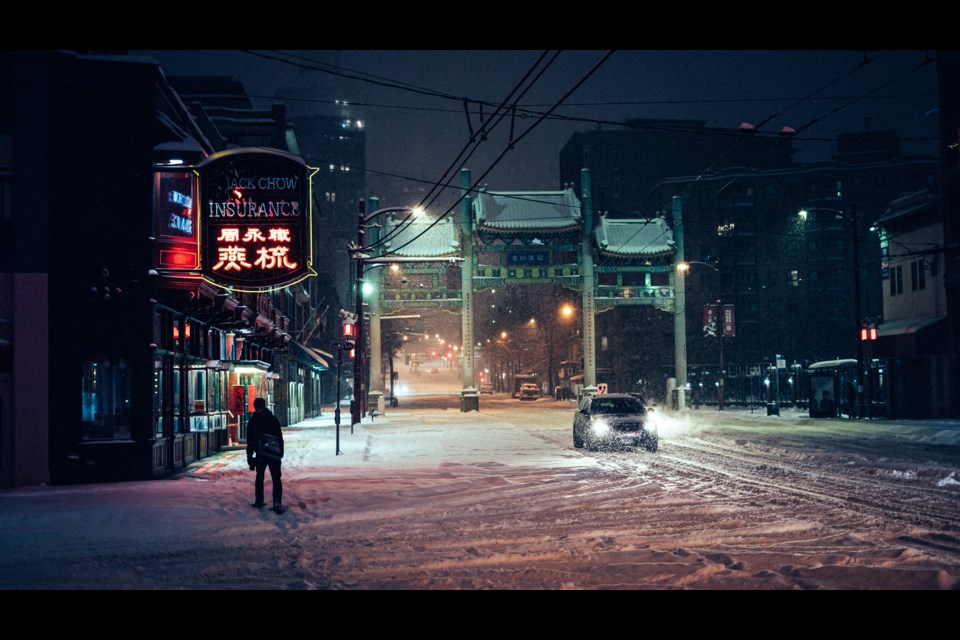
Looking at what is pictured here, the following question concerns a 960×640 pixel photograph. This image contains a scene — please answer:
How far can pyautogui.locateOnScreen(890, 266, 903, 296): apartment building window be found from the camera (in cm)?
4197

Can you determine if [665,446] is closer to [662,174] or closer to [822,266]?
[822,266]

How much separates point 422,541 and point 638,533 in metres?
2.78

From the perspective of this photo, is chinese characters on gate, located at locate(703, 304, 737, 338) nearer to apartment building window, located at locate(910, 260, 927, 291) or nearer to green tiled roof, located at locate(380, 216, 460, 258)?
apartment building window, located at locate(910, 260, 927, 291)

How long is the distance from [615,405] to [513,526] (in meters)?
14.4

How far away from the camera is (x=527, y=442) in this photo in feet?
92.9

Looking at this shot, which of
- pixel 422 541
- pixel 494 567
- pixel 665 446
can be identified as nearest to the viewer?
pixel 494 567

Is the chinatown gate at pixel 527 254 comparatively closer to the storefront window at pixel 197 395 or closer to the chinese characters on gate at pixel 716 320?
the chinese characters on gate at pixel 716 320

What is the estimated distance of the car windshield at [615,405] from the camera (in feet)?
82.8

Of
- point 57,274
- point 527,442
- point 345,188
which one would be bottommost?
point 527,442

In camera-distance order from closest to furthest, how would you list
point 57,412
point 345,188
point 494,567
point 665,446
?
point 494,567 → point 57,412 → point 665,446 → point 345,188

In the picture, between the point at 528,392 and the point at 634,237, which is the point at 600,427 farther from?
the point at 528,392

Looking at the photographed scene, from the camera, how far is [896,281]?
42438 millimetres
